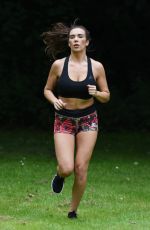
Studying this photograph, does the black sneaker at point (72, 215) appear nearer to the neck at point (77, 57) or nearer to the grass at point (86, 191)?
the grass at point (86, 191)

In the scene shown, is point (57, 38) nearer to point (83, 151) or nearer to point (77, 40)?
point (77, 40)

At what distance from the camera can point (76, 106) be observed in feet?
25.1

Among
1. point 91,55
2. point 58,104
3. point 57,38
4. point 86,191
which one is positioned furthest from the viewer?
point 91,55

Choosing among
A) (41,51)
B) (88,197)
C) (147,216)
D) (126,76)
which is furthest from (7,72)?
(147,216)

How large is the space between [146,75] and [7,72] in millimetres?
3899

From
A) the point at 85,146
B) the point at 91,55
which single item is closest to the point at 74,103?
the point at 85,146

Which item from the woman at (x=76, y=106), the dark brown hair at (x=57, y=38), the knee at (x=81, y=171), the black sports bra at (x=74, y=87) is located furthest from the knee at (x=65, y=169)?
the dark brown hair at (x=57, y=38)

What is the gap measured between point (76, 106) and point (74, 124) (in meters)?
0.20

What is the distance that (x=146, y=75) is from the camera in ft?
64.2

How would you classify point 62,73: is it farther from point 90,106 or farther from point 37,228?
point 37,228


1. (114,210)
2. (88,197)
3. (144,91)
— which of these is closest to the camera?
(114,210)

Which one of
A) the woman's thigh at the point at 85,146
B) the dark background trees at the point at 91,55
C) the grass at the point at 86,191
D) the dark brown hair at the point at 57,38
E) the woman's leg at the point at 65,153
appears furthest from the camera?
the dark background trees at the point at 91,55

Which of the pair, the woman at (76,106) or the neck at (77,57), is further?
the neck at (77,57)

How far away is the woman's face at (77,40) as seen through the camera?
774 centimetres
